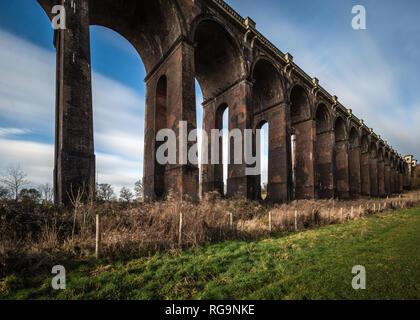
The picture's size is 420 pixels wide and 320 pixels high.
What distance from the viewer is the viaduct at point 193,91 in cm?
698

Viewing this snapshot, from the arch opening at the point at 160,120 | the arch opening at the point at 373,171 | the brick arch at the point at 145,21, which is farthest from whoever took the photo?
the arch opening at the point at 373,171

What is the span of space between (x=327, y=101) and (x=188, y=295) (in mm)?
27042

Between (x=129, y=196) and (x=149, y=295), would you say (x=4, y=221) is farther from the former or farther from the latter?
(x=149, y=295)

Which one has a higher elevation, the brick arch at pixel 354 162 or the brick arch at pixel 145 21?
the brick arch at pixel 145 21

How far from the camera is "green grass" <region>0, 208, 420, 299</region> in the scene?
2.93 m

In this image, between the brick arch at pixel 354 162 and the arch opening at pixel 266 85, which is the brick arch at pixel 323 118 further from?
the arch opening at pixel 266 85

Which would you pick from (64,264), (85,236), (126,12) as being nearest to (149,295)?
(64,264)

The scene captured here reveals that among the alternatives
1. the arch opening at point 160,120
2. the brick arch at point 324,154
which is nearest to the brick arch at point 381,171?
the brick arch at point 324,154

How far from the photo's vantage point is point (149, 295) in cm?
289

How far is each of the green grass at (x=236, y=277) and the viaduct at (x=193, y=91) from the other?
4059 millimetres

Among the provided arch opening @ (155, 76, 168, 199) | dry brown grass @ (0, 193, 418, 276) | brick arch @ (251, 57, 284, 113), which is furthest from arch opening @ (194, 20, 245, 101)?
dry brown grass @ (0, 193, 418, 276)

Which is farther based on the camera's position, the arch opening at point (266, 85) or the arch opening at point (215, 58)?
the arch opening at point (266, 85)

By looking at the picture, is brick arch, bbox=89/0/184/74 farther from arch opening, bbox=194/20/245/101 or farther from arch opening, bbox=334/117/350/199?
arch opening, bbox=334/117/350/199

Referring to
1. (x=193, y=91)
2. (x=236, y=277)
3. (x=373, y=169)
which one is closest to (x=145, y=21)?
(x=193, y=91)
